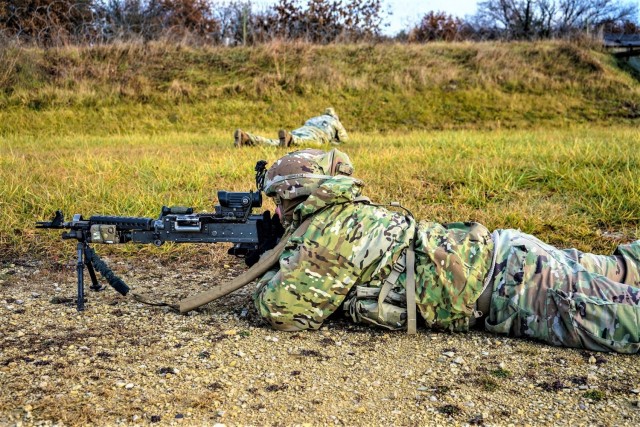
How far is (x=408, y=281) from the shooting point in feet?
9.97

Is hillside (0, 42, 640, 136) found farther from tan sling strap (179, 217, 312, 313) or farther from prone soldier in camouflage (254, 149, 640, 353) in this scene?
prone soldier in camouflage (254, 149, 640, 353)

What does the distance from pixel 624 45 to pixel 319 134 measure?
37.1 ft

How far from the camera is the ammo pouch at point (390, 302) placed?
307cm

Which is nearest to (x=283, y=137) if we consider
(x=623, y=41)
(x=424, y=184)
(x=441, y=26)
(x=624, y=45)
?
(x=424, y=184)

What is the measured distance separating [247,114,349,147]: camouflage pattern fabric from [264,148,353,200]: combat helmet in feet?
20.4

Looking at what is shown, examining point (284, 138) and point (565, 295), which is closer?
point (565, 295)

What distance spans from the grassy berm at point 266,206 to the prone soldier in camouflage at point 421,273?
147 mm

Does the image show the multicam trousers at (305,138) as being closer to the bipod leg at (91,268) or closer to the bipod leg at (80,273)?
the bipod leg at (91,268)

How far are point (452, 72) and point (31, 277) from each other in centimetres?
1236

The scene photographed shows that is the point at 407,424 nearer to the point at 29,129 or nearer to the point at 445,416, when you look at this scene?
the point at 445,416

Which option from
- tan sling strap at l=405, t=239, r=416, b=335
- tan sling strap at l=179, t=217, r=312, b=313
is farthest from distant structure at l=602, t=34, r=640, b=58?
tan sling strap at l=179, t=217, r=312, b=313

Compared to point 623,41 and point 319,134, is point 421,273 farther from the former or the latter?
point 623,41

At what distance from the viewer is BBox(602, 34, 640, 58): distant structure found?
16.4 m

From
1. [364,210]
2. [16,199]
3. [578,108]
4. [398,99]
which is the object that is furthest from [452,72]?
[364,210]
